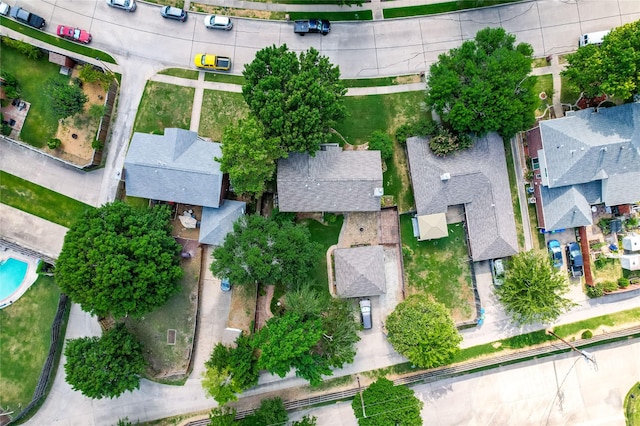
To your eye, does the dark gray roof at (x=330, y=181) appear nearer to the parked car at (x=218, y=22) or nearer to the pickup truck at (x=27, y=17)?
the parked car at (x=218, y=22)

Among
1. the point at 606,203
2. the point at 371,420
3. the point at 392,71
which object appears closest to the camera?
the point at 371,420

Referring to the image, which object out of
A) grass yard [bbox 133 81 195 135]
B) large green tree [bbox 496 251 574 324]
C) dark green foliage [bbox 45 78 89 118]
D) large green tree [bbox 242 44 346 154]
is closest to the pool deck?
dark green foliage [bbox 45 78 89 118]

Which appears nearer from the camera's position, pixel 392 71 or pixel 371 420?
pixel 371 420

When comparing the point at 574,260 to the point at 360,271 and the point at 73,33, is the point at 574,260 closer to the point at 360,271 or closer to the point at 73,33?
the point at 360,271

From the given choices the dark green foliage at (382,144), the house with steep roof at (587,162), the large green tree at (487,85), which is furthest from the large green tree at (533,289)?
the dark green foliage at (382,144)

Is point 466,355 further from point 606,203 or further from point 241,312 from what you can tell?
point 241,312

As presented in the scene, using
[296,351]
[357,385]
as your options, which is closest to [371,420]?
[357,385]

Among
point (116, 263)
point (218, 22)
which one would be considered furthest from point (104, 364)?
point (218, 22)
